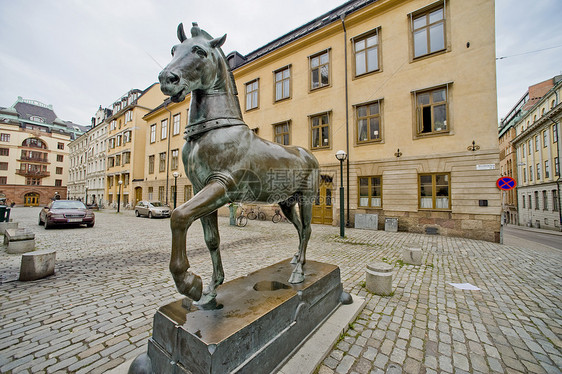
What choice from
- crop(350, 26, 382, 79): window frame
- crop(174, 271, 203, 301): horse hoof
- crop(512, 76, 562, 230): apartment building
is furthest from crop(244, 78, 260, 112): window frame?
crop(512, 76, 562, 230): apartment building

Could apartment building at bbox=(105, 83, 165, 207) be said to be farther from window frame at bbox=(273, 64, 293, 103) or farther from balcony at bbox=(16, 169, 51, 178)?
balcony at bbox=(16, 169, 51, 178)

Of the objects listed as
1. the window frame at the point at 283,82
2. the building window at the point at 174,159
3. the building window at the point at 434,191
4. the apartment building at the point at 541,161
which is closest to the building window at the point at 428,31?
the building window at the point at 434,191

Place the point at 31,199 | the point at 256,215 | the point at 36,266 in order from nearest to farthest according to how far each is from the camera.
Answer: the point at 36,266 < the point at 256,215 < the point at 31,199

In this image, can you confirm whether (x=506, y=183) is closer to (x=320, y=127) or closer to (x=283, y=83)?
(x=320, y=127)

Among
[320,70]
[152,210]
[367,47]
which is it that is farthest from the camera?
[152,210]

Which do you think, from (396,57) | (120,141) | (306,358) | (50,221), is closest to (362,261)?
(306,358)

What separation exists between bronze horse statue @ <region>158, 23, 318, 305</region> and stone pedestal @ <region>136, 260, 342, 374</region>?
8.6 inches

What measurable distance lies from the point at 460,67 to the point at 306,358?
13964 mm

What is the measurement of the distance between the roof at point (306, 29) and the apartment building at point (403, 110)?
0.10 metres

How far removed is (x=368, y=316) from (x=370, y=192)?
10.5 m

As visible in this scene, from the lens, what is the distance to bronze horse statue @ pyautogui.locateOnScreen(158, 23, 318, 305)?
1594mm

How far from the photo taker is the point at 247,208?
18234 millimetres

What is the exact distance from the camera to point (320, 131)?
14.8 metres

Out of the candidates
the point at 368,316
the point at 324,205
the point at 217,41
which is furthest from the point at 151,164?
the point at 368,316
